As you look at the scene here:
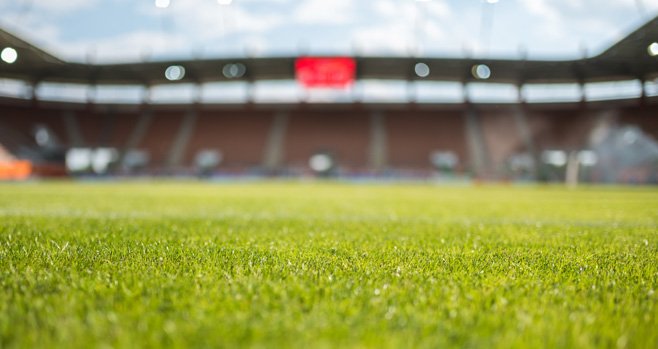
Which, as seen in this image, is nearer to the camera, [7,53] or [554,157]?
[7,53]

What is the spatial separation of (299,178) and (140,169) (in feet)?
44.7

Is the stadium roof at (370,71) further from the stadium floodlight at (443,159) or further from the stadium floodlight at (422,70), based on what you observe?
the stadium floodlight at (443,159)

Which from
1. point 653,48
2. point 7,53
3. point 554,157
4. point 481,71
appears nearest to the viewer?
point 7,53

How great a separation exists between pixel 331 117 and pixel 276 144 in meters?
5.69

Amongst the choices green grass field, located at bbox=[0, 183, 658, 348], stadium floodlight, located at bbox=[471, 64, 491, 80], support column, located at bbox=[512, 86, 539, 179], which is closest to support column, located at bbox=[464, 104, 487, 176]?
stadium floodlight, located at bbox=[471, 64, 491, 80]

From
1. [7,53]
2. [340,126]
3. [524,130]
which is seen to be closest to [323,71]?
[340,126]

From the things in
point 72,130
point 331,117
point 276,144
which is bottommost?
point 276,144

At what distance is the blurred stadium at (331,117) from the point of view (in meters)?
28.8

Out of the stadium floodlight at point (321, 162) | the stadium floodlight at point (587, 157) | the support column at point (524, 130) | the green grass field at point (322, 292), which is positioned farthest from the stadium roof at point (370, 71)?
the green grass field at point (322, 292)

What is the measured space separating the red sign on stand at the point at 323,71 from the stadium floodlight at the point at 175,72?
10498 mm

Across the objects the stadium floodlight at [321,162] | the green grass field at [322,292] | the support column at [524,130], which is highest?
the green grass field at [322,292]

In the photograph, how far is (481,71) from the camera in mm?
30688

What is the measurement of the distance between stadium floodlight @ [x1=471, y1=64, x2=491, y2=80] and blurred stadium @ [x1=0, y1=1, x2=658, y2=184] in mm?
237

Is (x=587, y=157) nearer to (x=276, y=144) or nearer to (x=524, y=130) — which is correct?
(x=524, y=130)
